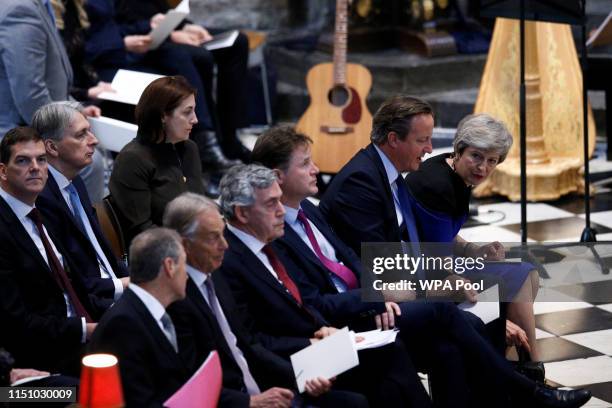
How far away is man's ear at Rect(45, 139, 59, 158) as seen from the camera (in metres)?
4.63

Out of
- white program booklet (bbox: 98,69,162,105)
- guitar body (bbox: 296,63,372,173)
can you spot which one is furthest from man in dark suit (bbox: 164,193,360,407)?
guitar body (bbox: 296,63,372,173)

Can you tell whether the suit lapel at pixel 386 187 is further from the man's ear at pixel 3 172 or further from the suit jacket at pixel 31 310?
the man's ear at pixel 3 172

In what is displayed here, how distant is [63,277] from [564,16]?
9.92 ft

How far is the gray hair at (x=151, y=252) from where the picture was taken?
136 inches

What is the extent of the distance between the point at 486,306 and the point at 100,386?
2013mm

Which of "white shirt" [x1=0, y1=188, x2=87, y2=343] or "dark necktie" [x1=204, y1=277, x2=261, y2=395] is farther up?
"white shirt" [x1=0, y1=188, x2=87, y2=343]

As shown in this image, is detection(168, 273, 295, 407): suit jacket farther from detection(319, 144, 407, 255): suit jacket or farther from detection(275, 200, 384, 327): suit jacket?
detection(319, 144, 407, 255): suit jacket

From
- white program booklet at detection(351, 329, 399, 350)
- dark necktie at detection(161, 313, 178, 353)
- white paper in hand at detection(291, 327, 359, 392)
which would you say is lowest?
white program booklet at detection(351, 329, 399, 350)

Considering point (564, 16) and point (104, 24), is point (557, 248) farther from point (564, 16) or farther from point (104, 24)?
point (104, 24)

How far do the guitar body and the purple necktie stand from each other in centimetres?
334

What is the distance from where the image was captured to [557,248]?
246 inches

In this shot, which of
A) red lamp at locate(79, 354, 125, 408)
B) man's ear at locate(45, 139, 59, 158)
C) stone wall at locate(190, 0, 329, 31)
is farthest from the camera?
stone wall at locate(190, 0, 329, 31)

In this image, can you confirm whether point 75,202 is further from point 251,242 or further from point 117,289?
point 251,242

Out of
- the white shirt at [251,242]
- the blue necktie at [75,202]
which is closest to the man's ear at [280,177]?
the white shirt at [251,242]
